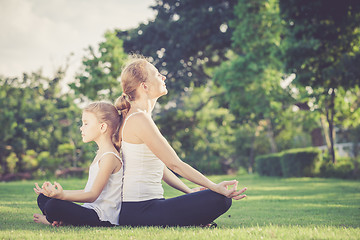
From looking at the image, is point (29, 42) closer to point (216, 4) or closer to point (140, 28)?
point (140, 28)

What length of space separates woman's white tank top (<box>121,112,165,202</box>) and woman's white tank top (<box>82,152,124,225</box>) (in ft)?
0.29

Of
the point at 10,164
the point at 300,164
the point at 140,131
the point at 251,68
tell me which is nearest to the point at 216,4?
the point at 251,68

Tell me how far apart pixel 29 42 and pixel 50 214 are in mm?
26215

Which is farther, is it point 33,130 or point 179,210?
point 33,130

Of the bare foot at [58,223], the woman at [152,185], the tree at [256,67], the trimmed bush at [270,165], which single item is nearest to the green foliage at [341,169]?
the trimmed bush at [270,165]

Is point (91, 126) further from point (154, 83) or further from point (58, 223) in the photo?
point (58, 223)

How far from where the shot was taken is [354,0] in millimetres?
13828

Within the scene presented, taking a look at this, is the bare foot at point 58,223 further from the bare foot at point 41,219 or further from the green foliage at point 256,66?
the green foliage at point 256,66

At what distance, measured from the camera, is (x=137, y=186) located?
376 centimetres

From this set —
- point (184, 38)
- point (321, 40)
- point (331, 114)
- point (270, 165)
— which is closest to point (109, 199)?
point (321, 40)

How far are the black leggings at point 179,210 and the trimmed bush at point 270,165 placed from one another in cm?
2226

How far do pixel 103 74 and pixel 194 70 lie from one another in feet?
35.5

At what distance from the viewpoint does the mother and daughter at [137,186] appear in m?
3.64

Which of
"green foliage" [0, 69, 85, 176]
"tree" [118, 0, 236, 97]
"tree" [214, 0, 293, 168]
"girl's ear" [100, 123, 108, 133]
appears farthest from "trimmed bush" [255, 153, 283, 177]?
"girl's ear" [100, 123, 108, 133]
